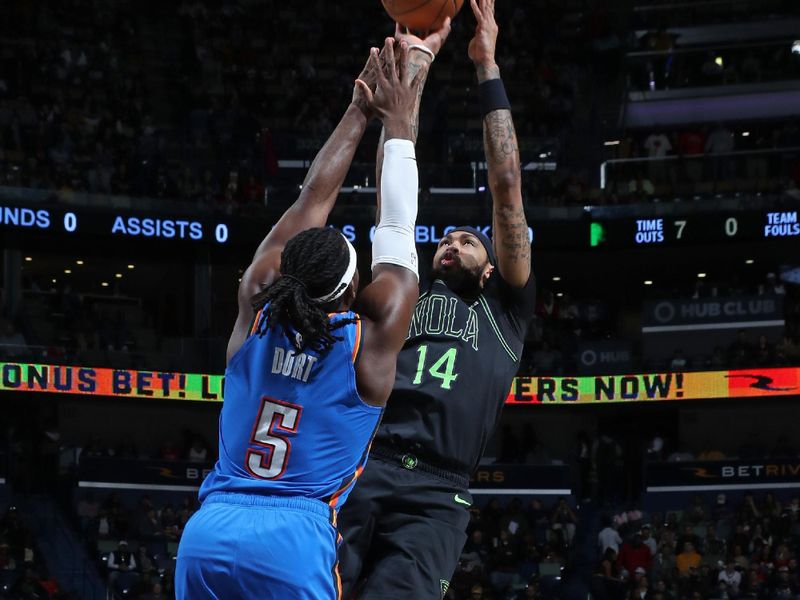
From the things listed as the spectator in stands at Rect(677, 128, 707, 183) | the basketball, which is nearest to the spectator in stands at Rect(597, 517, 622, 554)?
the spectator in stands at Rect(677, 128, 707, 183)

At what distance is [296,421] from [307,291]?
40 cm

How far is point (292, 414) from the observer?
3871 mm

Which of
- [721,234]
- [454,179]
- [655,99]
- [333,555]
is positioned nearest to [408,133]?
[333,555]

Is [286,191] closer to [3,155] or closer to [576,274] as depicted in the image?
[3,155]

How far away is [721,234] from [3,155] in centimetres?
1278

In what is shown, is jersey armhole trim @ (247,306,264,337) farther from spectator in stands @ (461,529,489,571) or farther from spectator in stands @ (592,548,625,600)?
spectator in stands @ (592,548,625,600)

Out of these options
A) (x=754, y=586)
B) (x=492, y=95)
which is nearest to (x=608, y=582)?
(x=754, y=586)

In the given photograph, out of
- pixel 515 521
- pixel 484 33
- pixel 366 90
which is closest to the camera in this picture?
pixel 366 90

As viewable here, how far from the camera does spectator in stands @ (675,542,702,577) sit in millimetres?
18078

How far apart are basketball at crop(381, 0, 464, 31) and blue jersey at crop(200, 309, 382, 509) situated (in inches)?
71.2

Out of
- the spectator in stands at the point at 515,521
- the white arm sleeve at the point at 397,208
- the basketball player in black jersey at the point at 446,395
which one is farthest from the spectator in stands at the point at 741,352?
the white arm sleeve at the point at 397,208

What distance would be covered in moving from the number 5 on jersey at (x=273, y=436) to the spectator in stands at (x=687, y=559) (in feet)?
49.4

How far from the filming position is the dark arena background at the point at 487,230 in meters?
19.6

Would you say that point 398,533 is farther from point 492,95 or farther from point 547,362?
point 547,362
